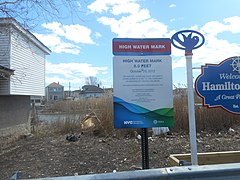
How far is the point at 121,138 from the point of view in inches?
460

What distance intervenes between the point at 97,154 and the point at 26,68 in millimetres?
12601

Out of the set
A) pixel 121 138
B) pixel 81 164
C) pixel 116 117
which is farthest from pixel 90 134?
pixel 116 117

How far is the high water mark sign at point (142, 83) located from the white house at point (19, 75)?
10.0 m

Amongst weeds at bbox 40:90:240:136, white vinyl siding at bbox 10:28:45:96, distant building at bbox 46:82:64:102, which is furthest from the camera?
distant building at bbox 46:82:64:102

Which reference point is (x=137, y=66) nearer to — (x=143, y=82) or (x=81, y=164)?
(x=143, y=82)

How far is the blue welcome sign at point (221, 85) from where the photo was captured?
5.25 meters

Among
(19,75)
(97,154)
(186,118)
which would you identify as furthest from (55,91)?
(97,154)

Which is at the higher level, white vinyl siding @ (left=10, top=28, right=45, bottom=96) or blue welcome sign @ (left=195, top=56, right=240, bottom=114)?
white vinyl siding @ (left=10, top=28, right=45, bottom=96)

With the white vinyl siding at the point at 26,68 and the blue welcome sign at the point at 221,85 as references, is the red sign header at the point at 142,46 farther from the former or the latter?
the white vinyl siding at the point at 26,68

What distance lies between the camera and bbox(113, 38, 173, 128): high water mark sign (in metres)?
4.93

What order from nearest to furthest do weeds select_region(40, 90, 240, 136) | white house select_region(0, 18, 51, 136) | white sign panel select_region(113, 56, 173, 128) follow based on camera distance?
1. white sign panel select_region(113, 56, 173, 128)
2. weeds select_region(40, 90, 240, 136)
3. white house select_region(0, 18, 51, 136)

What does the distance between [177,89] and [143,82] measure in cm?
841

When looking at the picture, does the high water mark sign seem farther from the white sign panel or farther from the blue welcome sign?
the blue welcome sign

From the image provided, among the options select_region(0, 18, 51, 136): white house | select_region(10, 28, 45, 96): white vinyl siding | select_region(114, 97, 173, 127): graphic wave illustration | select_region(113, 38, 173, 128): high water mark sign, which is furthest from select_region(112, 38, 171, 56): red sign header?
select_region(10, 28, 45, 96): white vinyl siding
